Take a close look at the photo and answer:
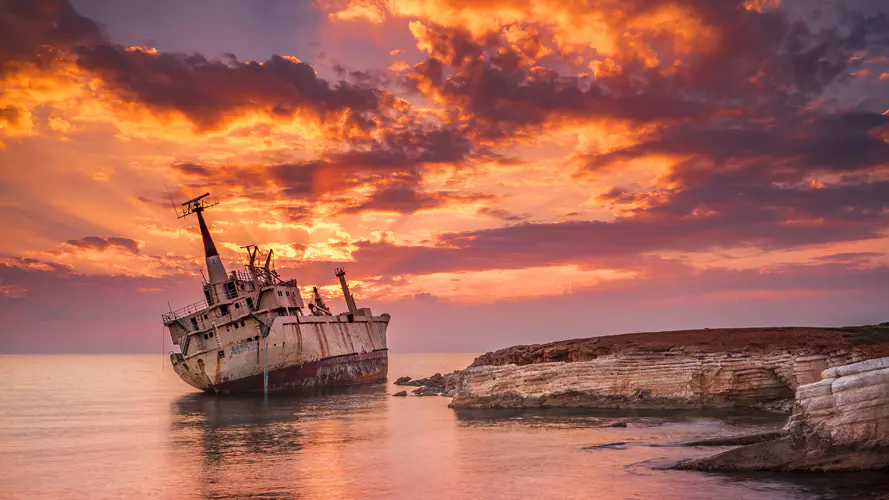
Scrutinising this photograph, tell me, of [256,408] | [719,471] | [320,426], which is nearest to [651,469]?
[719,471]

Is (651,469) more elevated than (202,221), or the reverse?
(202,221)

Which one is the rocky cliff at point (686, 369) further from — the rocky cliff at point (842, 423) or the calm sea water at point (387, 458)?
the rocky cliff at point (842, 423)

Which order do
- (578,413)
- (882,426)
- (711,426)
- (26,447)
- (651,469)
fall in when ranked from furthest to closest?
(578,413), (26,447), (711,426), (651,469), (882,426)

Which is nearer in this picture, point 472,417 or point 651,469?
point 651,469

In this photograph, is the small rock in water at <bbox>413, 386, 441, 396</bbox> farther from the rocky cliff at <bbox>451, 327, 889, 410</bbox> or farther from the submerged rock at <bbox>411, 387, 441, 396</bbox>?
the rocky cliff at <bbox>451, 327, 889, 410</bbox>

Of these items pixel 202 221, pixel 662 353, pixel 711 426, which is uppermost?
pixel 202 221

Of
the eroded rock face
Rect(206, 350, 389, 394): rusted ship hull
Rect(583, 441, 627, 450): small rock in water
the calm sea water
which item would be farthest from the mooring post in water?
Rect(583, 441, 627, 450): small rock in water

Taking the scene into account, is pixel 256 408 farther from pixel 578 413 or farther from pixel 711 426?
pixel 711 426

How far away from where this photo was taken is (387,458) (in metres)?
28.8

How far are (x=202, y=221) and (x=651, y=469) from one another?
58702 millimetres

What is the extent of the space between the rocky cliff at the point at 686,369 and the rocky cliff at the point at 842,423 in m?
17.3

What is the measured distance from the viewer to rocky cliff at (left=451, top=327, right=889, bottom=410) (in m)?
37.2

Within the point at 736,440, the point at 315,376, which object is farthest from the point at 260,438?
the point at 315,376

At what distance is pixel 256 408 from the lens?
51906 mm
